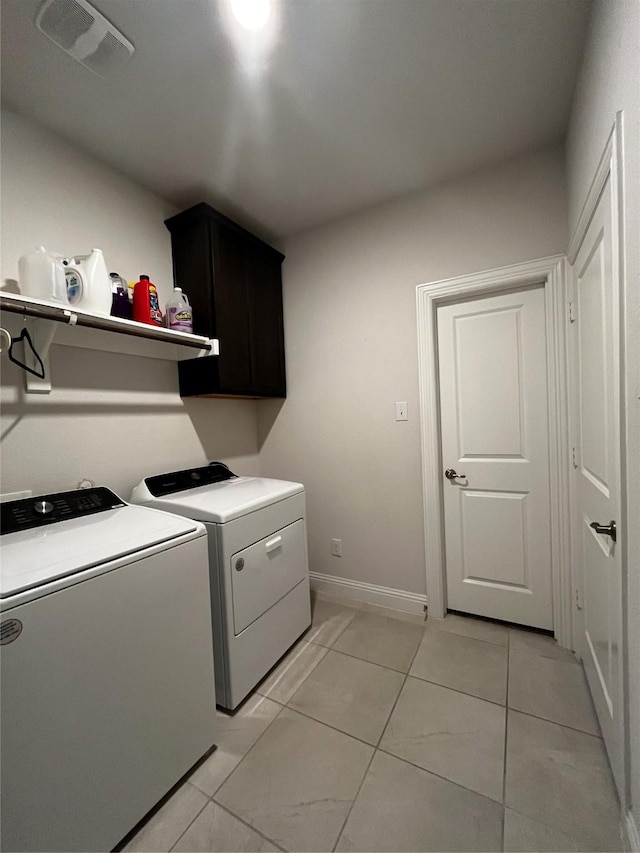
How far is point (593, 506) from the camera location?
1.30 m

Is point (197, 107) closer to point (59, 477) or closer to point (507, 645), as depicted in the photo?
point (59, 477)

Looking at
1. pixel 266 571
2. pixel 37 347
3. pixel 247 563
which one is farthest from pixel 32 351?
pixel 266 571

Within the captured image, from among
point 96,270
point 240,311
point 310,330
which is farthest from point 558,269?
point 96,270

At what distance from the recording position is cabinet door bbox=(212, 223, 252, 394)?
6.22 ft

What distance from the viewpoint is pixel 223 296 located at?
1937 mm

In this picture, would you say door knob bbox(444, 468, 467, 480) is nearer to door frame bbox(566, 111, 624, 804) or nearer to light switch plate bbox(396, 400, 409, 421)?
light switch plate bbox(396, 400, 409, 421)

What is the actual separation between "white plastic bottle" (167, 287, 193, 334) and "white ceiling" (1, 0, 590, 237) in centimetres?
68

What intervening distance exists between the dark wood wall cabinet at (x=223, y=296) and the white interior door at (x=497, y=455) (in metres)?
1.17

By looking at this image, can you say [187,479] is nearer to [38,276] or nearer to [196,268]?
[38,276]

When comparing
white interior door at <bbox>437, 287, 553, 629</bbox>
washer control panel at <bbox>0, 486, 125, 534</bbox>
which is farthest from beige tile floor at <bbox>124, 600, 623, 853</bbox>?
washer control panel at <bbox>0, 486, 125, 534</bbox>

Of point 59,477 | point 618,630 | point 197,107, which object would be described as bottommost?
point 618,630

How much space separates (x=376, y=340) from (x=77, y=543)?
1824 millimetres

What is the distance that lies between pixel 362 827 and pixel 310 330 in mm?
2353

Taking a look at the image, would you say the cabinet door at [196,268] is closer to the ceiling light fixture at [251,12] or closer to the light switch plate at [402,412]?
the ceiling light fixture at [251,12]
